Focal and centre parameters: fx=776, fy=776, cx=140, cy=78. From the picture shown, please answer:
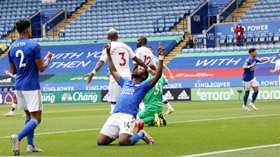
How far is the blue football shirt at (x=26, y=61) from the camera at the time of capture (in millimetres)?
12969

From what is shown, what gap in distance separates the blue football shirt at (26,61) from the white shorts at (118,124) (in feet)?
6.23

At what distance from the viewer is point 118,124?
1435 centimetres

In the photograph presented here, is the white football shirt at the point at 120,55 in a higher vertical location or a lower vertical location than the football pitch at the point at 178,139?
higher

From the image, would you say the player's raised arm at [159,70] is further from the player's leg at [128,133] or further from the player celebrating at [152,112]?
the player celebrating at [152,112]

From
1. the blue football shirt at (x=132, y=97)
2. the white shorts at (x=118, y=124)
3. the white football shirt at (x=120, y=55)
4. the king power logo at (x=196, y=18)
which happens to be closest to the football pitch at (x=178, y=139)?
the white shorts at (x=118, y=124)

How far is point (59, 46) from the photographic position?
55219mm

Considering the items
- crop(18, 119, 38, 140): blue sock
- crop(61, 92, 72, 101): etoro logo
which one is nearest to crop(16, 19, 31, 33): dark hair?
crop(18, 119, 38, 140): blue sock

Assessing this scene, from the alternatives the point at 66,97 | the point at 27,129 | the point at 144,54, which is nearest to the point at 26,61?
the point at 27,129

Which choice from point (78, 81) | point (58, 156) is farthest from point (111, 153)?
point (78, 81)

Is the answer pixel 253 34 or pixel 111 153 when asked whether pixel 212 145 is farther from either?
pixel 253 34

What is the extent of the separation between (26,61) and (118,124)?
2334 mm

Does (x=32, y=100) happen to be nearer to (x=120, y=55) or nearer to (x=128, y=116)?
(x=128, y=116)

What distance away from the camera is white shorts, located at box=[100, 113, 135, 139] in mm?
14188

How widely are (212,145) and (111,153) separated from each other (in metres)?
2.06
